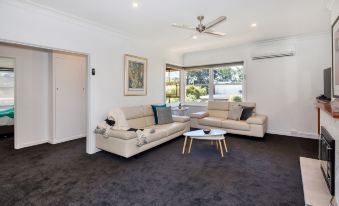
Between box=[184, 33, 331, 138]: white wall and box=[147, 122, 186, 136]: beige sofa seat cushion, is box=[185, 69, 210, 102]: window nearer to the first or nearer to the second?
box=[184, 33, 331, 138]: white wall

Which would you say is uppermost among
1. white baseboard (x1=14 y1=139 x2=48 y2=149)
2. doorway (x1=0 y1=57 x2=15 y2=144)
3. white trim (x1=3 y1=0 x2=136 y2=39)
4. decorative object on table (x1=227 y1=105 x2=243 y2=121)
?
white trim (x1=3 y1=0 x2=136 y2=39)

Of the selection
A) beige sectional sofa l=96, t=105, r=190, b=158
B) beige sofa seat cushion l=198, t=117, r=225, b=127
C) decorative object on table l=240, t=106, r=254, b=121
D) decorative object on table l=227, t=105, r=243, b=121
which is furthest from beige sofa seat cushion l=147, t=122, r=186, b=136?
decorative object on table l=240, t=106, r=254, b=121

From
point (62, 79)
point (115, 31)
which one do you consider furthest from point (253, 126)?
point (62, 79)

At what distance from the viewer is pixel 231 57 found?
221 inches

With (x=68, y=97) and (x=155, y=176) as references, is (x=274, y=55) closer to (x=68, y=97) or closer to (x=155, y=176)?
(x=155, y=176)

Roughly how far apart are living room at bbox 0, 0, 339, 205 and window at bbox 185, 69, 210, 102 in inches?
14.6

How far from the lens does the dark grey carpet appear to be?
2.07 meters

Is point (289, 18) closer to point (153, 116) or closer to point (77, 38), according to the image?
point (153, 116)

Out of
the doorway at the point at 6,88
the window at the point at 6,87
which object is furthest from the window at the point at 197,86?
the window at the point at 6,87

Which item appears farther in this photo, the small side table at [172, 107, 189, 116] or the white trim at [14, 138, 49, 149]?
the small side table at [172, 107, 189, 116]

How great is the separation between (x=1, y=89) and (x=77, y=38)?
16.5 feet

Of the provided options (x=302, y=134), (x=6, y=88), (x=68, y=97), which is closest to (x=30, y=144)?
(x=68, y=97)

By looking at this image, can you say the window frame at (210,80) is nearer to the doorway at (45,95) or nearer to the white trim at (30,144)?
the doorway at (45,95)

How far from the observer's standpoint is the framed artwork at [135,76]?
4353mm
